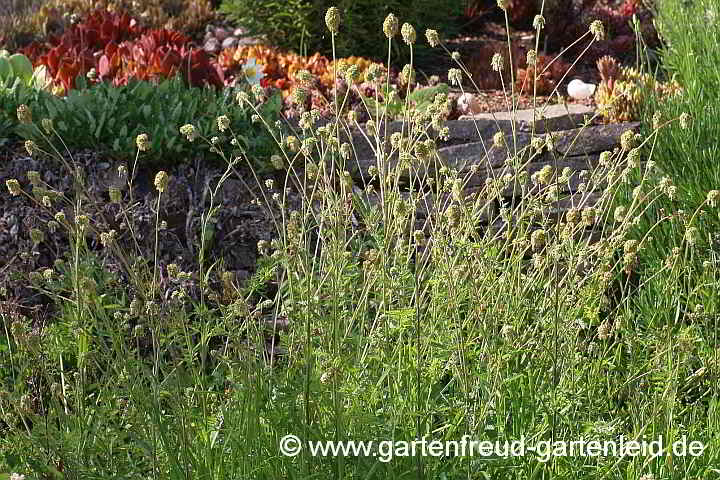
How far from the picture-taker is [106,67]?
5422mm

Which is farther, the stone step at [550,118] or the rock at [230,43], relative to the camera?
the rock at [230,43]

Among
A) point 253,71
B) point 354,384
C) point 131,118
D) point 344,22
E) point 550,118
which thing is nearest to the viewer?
point 354,384

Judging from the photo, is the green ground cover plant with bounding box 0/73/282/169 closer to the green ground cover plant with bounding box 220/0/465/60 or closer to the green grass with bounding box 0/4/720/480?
the green grass with bounding box 0/4/720/480

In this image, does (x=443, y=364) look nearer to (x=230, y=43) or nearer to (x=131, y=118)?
(x=131, y=118)

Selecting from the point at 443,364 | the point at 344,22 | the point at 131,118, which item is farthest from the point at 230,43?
the point at 443,364

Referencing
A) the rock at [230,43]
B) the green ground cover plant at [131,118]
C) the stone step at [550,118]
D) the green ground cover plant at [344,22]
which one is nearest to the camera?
the green ground cover plant at [131,118]

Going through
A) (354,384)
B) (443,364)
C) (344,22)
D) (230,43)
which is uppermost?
(344,22)

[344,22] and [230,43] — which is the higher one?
[344,22]

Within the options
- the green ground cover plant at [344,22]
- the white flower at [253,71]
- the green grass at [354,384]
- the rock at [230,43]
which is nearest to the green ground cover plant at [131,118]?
the white flower at [253,71]

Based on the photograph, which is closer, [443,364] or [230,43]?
[443,364]

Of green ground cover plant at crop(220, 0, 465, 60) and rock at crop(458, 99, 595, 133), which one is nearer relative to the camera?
rock at crop(458, 99, 595, 133)

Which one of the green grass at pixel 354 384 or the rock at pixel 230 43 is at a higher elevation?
the green grass at pixel 354 384

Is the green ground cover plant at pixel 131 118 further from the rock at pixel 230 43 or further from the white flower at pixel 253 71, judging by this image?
the rock at pixel 230 43

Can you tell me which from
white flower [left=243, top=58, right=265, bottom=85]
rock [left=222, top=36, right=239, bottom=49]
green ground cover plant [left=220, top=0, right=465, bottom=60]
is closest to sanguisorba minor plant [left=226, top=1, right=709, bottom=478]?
white flower [left=243, top=58, right=265, bottom=85]
